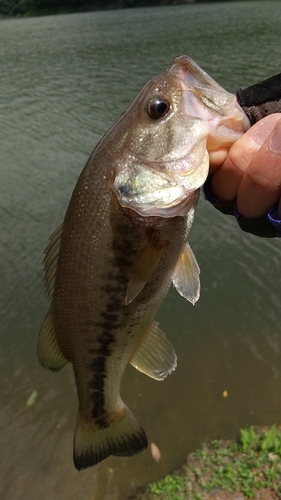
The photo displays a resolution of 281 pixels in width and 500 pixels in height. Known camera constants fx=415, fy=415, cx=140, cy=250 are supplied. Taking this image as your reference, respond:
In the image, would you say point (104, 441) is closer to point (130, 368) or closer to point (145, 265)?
point (145, 265)

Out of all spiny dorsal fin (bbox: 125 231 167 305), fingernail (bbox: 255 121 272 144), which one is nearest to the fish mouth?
spiny dorsal fin (bbox: 125 231 167 305)

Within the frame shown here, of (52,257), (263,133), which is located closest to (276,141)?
(263,133)

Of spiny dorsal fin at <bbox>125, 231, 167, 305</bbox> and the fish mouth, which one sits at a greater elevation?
the fish mouth

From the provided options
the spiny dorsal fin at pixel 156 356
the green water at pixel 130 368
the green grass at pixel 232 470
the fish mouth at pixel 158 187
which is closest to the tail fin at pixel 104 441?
the spiny dorsal fin at pixel 156 356

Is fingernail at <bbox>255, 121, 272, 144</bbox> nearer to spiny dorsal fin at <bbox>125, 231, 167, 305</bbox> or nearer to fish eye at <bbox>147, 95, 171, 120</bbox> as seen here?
fish eye at <bbox>147, 95, 171, 120</bbox>

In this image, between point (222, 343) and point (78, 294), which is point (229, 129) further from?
point (222, 343)
